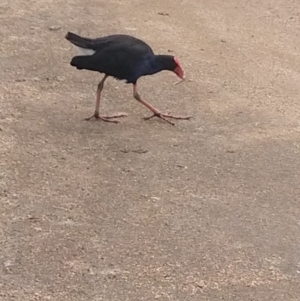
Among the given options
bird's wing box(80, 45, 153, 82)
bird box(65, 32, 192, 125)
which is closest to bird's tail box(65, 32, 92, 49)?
bird box(65, 32, 192, 125)

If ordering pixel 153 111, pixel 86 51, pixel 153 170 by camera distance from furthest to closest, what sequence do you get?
pixel 153 111 < pixel 86 51 < pixel 153 170

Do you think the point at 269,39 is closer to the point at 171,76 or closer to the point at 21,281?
the point at 171,76

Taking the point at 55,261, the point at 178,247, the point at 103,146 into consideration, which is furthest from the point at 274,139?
the point at 55,261

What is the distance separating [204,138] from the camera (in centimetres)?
548

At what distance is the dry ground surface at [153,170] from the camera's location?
3.91 meters

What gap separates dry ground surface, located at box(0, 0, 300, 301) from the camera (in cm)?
391

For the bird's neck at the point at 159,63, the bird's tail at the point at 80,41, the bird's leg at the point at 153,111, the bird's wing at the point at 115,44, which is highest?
the bird's wing at the point at 115,44

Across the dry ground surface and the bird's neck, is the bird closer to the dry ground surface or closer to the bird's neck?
the bird's neck

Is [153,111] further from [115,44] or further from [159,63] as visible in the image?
[115,44]

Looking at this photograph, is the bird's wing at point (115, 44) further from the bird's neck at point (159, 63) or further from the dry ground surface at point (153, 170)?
the dry ground surface at point (153, 170)

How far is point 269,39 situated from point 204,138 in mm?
2477

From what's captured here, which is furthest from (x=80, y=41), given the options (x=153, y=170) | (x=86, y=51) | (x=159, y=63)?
(x=153, y=170)

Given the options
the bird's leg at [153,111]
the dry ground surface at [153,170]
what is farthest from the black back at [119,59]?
the dry ground surface at [153,170]

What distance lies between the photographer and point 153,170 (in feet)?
16.3
